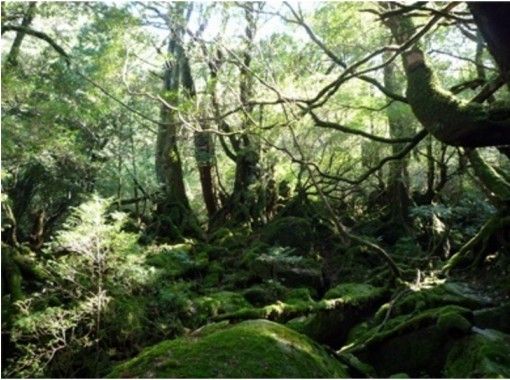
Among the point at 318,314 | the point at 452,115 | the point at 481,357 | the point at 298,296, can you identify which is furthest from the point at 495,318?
the point at 298,296

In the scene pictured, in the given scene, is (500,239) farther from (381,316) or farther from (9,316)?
(9,316)

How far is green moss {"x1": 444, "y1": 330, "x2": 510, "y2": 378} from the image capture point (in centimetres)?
482

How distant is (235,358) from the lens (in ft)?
11.4

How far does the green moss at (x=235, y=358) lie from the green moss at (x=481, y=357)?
178 cm

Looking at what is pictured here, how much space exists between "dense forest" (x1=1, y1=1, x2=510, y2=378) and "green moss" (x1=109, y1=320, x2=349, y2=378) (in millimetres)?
15

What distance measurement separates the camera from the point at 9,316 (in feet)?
24.7

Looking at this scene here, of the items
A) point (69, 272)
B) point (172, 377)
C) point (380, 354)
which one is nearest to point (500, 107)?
point (380, 354)

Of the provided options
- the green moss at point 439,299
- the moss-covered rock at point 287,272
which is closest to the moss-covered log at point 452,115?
the green moss at point 439,299

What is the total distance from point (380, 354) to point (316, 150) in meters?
9.52

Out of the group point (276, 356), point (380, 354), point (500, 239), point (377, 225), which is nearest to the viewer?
point (276, 356)

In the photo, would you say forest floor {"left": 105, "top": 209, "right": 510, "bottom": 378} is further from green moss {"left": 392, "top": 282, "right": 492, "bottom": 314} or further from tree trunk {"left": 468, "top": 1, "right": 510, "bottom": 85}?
tree trunk {"left": 468, "top": 1, "right": 510, "bottom": 85}

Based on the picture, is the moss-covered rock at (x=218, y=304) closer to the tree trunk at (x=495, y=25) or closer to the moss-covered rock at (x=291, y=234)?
the moss-covered rock at (x=291, y=234)

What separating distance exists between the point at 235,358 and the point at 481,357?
2.84 metres

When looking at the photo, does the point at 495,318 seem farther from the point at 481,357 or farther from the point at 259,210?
the point at 259,210
